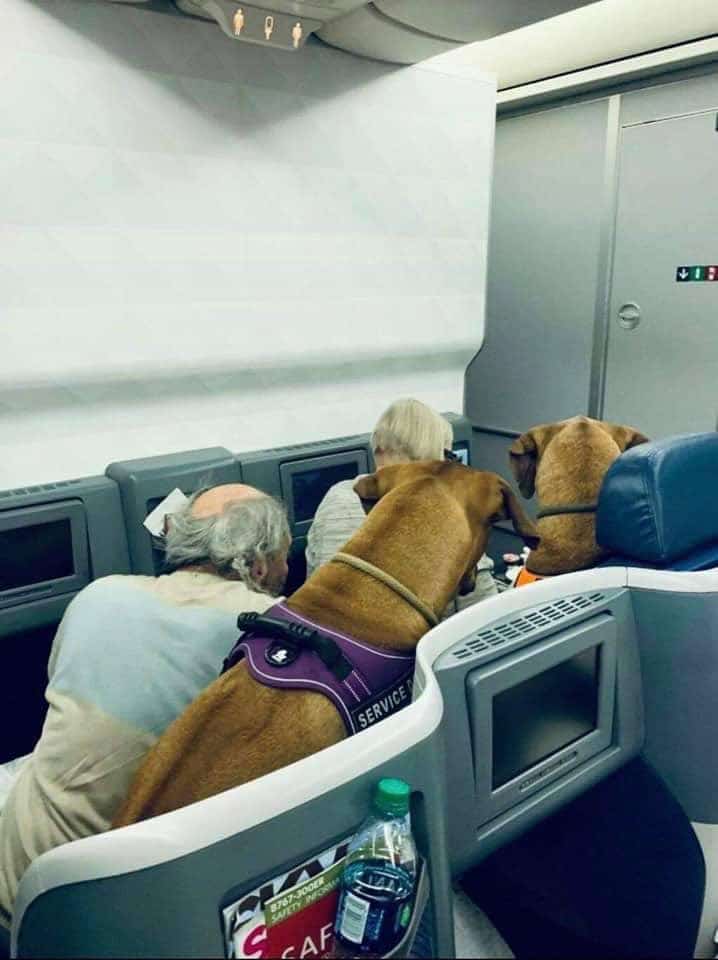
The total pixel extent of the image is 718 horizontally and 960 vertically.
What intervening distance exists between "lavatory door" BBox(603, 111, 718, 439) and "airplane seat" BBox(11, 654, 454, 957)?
10.2 ft

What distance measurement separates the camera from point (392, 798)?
0.99 meters

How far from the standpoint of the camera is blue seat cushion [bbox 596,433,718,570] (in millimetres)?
1758

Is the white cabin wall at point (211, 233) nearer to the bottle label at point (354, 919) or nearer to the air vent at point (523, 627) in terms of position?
the air vent at point (523, 627)

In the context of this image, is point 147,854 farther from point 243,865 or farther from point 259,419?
point 259,419

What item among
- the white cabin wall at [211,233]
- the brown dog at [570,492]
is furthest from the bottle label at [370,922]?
the white cabin wall at [211,233]

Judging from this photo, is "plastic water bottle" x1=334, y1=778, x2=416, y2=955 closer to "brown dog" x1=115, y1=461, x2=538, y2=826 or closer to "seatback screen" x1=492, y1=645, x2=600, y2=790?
"brown dog" x1=115, y1=461, x2=538, y2=826

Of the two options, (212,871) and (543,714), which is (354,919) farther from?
(543,714)

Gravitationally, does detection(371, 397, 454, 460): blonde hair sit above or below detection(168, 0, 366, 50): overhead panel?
below

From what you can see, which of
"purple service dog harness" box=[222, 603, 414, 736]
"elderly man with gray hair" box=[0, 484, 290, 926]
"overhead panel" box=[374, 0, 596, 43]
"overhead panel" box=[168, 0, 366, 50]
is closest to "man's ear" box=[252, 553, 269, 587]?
"elderly man with gray hair" box=[0, 484, 290, 926]

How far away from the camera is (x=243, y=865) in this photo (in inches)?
35.2

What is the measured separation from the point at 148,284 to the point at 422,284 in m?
1.18

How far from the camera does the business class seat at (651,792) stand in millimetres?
1329

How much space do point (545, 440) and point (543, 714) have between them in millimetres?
1088

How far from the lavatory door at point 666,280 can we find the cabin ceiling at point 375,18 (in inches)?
57.5
